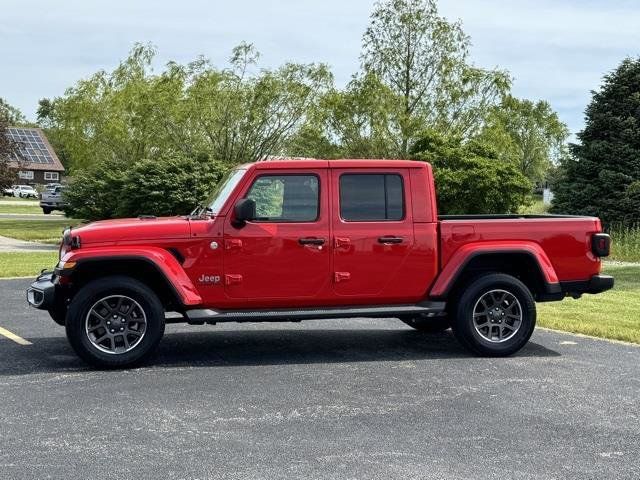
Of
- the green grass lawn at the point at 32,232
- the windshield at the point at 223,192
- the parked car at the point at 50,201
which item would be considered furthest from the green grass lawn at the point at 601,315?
the parked car at the point at 50,201

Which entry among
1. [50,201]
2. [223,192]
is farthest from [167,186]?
[50,201]

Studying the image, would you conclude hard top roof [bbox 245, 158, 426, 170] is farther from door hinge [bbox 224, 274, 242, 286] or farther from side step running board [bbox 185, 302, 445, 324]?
side step running board [bbox 185, 302, 445, 324]

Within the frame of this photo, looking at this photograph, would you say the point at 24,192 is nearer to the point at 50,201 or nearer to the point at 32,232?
the point at 50,201

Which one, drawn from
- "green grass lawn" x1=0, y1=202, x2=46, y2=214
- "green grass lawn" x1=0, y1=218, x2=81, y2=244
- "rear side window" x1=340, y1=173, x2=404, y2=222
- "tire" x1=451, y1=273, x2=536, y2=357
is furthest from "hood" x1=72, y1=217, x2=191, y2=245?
"green grass lawn" x1=0, y1=202, x2=46, y2=214

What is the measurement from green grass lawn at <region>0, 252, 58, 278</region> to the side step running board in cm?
894

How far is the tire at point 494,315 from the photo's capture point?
7918 millimetres

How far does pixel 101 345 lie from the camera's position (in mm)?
7312

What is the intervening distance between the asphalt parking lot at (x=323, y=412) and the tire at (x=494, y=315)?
18 cm

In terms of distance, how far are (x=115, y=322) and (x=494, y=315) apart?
363 centimetres

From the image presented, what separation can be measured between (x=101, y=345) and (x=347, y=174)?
2.79 metres

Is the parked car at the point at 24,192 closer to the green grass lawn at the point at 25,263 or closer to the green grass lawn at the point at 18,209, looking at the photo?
the green grass lawn at the point at 18,209

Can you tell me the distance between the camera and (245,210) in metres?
7.40

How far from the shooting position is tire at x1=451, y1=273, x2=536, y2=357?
792cm

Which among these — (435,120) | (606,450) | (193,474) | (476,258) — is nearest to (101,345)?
(193,474)
